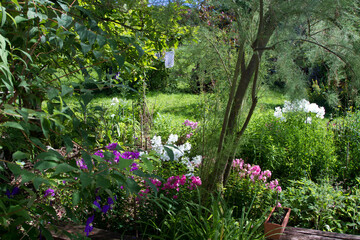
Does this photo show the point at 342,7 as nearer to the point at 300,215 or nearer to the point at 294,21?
the point at 294,21

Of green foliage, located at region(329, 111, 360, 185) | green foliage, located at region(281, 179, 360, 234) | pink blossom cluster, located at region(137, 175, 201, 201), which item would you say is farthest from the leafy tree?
green foliage, located at region(329, 111, 360, 185)

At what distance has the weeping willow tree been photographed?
193 centimetres

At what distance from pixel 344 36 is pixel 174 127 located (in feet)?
11.3

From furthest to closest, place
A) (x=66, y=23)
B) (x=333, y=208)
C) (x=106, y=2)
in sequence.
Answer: (x=333, y=208) < (x=106, y=2) < (x=66, y=23)

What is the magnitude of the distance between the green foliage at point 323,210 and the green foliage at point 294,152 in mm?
500

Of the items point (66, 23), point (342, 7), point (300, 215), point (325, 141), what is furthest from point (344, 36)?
point (325, 141)

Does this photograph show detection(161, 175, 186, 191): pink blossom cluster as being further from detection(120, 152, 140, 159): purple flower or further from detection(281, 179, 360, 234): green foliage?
detection(281, 179, 360, 234): green foliage

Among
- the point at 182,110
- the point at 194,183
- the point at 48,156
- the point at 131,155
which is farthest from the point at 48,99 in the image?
the point at 182,110

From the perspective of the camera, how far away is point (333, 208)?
2.92m

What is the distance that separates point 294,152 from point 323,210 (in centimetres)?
116

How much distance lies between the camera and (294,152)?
384 centimetres

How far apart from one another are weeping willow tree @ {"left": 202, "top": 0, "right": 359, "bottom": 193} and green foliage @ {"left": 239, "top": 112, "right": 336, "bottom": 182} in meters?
Result: 0.95

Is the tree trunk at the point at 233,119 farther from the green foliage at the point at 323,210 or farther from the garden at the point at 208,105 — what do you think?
the green foliage at the point at 323,210

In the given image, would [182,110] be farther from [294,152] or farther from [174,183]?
[174,183]
